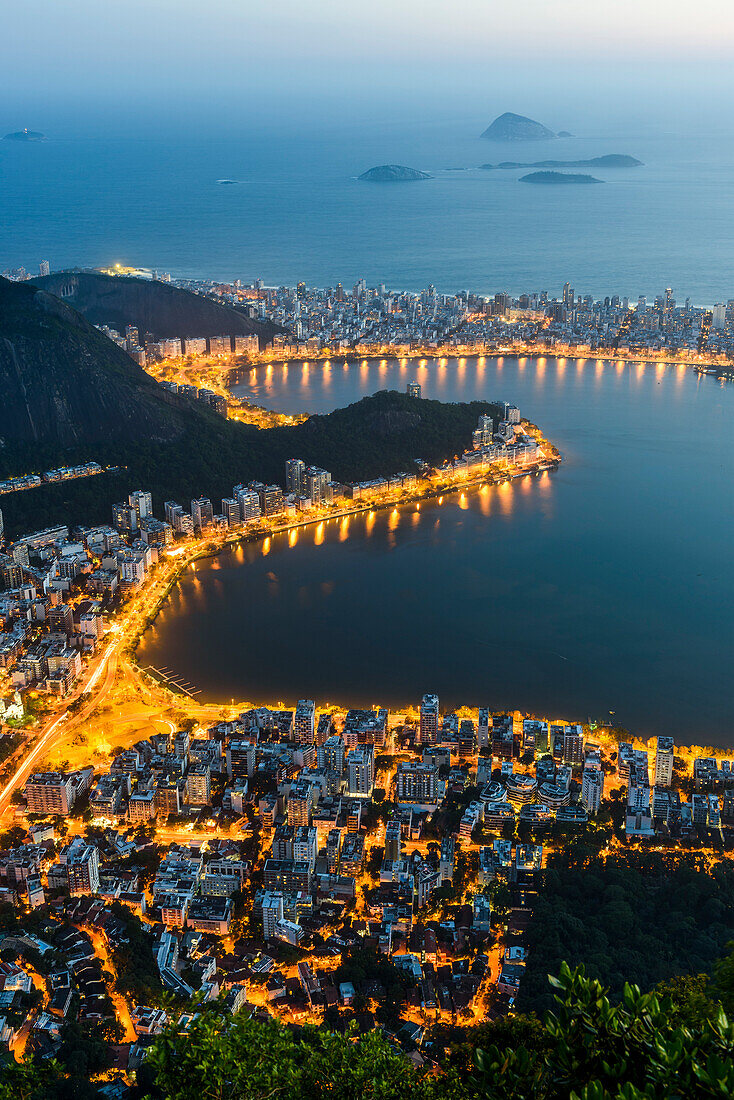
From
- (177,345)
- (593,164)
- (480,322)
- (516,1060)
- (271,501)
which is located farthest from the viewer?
(593,164)

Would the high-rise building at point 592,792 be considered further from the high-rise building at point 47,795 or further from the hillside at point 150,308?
the hillside at point 150,308

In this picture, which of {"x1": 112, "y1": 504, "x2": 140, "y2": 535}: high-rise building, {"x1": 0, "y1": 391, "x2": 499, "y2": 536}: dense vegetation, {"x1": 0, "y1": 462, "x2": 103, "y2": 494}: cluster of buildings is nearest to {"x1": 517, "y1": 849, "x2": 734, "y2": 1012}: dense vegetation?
Answer: {"x1": 112, "y1": 504, "x2": 140, "y2": 535}: high-rise building

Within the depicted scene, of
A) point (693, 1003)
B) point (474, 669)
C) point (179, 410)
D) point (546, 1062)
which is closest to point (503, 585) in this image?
point (474, 669)

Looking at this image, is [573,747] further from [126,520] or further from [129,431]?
[129,431]

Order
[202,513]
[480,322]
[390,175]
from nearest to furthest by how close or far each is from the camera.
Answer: [202,513] < [480,322] < [390,175]

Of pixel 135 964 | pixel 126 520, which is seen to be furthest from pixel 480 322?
pixel 135 964

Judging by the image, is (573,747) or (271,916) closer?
(271,916)

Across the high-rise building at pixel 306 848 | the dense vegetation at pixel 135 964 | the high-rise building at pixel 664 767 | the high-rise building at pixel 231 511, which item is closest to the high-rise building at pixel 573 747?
the high-rise building at pixel 664 767
